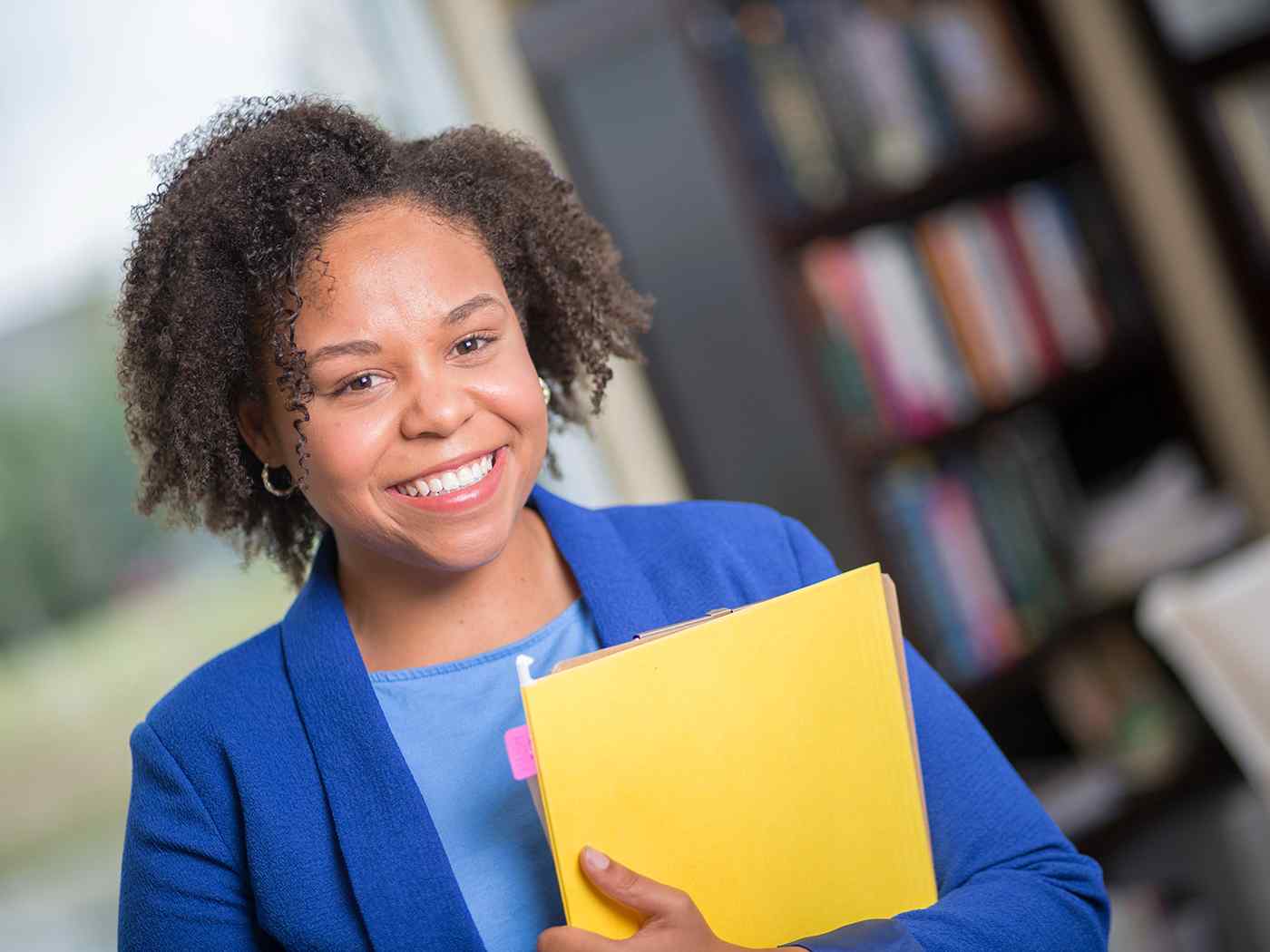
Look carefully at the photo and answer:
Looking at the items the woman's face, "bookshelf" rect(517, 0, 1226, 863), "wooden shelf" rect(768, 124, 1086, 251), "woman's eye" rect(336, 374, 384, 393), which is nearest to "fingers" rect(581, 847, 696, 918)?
the woman's face

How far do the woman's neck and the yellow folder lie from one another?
218 mm

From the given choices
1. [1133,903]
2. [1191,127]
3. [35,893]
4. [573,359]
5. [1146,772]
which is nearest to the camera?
[573,359]

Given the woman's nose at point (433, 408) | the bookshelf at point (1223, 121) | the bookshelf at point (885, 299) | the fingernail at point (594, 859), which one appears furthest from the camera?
the bookshelf at point (1223, 121)

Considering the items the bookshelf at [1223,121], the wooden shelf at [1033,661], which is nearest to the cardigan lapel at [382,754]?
the wooden shelf at [1033,661]

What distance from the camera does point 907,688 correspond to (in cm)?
103

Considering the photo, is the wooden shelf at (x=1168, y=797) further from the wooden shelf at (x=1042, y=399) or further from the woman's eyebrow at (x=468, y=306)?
the woman's eyebrow at (x=468, y=306)

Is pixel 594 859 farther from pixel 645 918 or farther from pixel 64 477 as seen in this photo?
pixel 64 477

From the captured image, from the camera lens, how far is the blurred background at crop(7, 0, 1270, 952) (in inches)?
75.4

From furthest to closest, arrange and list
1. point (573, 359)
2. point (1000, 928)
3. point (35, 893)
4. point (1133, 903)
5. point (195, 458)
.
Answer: point (1133, 903), point (35, 893), point (573, 359), point (195, 458), point (1000, 928)

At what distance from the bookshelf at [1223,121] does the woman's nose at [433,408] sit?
85.8 inches

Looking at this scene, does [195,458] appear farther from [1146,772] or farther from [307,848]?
[1146,772]

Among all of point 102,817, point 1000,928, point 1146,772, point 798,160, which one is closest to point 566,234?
point 1000,928

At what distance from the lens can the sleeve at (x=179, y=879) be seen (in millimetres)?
1081

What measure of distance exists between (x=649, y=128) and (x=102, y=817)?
133 cm
